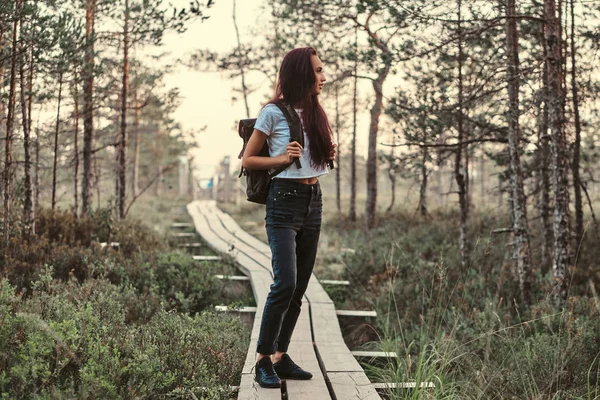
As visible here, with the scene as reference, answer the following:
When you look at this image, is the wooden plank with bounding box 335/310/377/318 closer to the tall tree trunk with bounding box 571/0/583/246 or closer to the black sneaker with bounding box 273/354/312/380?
the black sneaker with bounding box 273/354/312/380

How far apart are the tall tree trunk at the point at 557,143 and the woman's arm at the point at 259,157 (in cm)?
427

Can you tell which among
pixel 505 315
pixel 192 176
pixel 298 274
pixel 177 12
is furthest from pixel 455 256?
pixel 192 176

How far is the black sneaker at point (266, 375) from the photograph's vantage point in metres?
3.96

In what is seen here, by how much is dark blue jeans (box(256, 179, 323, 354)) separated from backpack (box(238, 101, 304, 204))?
0.19 feet

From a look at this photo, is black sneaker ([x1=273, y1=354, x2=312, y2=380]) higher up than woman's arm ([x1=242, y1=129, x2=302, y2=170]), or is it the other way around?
woman's arm ([x1=242, y1=129, x2=302, y2=170])

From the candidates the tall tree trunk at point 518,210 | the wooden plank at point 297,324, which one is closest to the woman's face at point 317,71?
the wooden plank at point 297,324

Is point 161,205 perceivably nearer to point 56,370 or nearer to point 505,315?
point 505,315

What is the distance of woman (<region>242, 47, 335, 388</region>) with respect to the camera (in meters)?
3.79

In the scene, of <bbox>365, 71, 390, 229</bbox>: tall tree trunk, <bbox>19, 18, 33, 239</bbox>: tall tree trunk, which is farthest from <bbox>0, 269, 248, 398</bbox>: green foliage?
<bbox>365, 71, 390, 229</bbox>: tall tree trunk

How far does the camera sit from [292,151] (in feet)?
12.1

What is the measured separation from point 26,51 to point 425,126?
588 cm

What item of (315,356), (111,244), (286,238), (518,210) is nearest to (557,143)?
(518,210)

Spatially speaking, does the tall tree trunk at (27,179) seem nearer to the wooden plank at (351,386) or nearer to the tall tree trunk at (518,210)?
the wooden plank at (351,386)

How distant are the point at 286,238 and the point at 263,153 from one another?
59 centimetres
